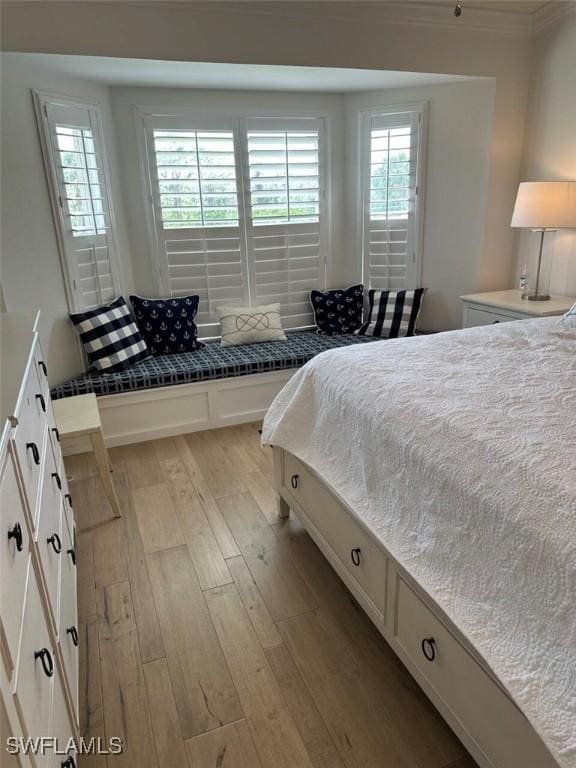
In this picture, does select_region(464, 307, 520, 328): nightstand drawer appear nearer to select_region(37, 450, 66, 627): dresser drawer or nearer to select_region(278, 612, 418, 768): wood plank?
select_region(278, 612, 418, 768): wood plank

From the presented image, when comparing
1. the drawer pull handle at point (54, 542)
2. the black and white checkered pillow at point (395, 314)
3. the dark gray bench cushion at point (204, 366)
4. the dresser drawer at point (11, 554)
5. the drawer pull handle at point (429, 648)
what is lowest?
the drawer pull handle at point (429, 648)

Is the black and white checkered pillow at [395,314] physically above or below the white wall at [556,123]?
below

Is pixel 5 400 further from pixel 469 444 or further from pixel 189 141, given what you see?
pixel 189 141

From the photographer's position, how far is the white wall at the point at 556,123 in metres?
3.21

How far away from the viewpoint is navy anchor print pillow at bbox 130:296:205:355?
371 cm

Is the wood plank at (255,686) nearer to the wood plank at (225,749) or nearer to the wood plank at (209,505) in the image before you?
the wood plank at (225,749)

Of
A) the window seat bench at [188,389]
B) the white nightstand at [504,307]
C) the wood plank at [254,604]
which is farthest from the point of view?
the window seat bench at [188,389]

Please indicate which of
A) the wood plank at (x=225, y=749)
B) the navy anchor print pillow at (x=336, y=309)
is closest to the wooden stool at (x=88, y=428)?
the wood plank at (x=225, y=749)

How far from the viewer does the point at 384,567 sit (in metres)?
1.68

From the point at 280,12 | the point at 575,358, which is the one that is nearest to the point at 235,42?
the point at 280,12

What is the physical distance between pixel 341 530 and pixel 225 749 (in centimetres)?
78

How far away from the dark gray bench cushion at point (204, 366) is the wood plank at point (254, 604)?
144 centimetres

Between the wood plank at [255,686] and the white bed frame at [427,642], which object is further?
the wood plank at [255,686]

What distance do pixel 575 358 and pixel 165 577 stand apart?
1.88m
